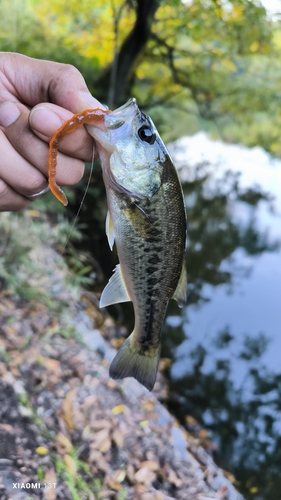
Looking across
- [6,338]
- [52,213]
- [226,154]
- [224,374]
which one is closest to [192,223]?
[52,213]

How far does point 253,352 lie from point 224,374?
73cm

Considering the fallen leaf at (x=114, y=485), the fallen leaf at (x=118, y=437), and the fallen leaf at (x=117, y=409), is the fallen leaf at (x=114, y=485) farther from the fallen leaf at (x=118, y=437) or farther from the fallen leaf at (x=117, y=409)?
the fallen leaf at (x=117, y=409)

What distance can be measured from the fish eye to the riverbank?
1.89 m

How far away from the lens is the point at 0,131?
1622 mm

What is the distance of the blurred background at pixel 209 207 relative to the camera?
16.1ft

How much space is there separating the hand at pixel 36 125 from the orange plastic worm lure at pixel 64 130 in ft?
0.18

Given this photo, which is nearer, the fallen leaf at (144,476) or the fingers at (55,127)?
the fingers at (55,127)

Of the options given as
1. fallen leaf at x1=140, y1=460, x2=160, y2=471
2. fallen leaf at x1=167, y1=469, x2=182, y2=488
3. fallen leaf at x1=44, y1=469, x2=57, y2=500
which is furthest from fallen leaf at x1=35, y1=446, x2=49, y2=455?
fallen leaf at x1=167, y1=469, x2=182, y2=488

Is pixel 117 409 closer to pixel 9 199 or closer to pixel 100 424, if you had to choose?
pixel 100 424

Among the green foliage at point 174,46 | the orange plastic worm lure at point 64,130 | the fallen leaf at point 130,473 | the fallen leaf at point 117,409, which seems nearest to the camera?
the orange plastic worm lure at point 64,130

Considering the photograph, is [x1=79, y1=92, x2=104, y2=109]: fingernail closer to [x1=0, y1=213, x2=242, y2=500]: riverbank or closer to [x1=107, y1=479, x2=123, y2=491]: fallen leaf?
[x1=0, y1=213, x2=242, y2=500]: riverbank

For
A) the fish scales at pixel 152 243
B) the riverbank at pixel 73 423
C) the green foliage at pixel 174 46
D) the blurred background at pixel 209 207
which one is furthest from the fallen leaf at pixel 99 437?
the green foliage at pixel 174 46

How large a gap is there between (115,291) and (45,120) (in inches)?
32.8

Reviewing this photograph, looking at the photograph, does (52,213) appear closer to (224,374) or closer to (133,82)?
(224,374)
